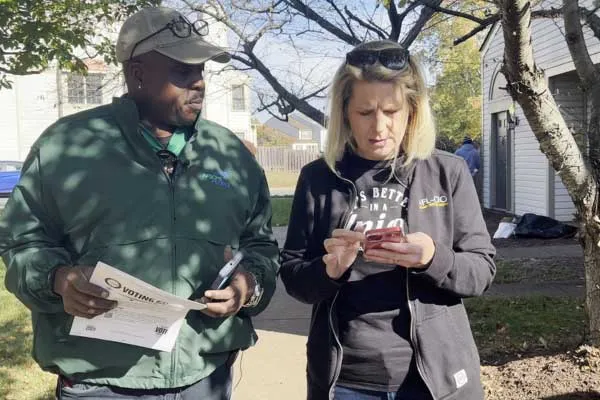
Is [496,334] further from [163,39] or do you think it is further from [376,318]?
[163,39]

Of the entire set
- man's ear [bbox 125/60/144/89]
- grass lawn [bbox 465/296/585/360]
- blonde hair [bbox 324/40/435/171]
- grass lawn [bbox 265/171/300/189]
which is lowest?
grass lawn [bbox 465/296/585/360]

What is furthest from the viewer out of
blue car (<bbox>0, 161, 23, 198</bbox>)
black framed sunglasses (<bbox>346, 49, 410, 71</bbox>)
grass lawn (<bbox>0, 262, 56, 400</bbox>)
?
blue car (<bbox>0, 161, 23, 198</bbox>)

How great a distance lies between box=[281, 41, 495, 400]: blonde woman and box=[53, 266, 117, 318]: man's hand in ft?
2.11

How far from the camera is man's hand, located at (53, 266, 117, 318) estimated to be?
189cm

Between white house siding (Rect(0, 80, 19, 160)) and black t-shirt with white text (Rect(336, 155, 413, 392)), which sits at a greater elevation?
white house siding (Rect(0, 80, 19, 160))

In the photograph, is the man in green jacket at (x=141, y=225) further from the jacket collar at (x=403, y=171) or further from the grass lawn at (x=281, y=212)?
the grass lawn at (x=281, y=212)

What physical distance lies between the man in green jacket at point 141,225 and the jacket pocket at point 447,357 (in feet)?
2.01

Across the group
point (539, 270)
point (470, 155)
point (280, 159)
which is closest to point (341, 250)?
point (539, 270)

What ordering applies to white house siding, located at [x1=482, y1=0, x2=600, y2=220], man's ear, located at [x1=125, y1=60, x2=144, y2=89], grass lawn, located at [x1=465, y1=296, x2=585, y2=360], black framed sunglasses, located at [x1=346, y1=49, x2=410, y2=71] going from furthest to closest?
white house siding, located at [x1=482, y1=0, x2=600, y2=220] → grass lawn, located at [x1=465, y1=296, x2=585, y2=360] → man's ear, located at [x1=125, y1=60, x2=144, y2=89] → black framed sunglasses, located at [x1=346, y1=49, x2=410, y2=71]

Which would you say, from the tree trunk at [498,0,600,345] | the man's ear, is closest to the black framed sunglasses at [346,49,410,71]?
the man's ear

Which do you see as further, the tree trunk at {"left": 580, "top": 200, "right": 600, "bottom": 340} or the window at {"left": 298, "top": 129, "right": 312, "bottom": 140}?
the window at {"left": 298, "top": 129, "right": 312, "bottom": 140}

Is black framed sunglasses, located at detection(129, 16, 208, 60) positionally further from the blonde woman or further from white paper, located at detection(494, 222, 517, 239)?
white paper, located at detection(494, 222, 517, 239)

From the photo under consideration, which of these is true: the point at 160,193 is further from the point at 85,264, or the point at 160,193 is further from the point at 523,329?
the point at 523,329

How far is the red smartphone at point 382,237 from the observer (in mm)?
1859
